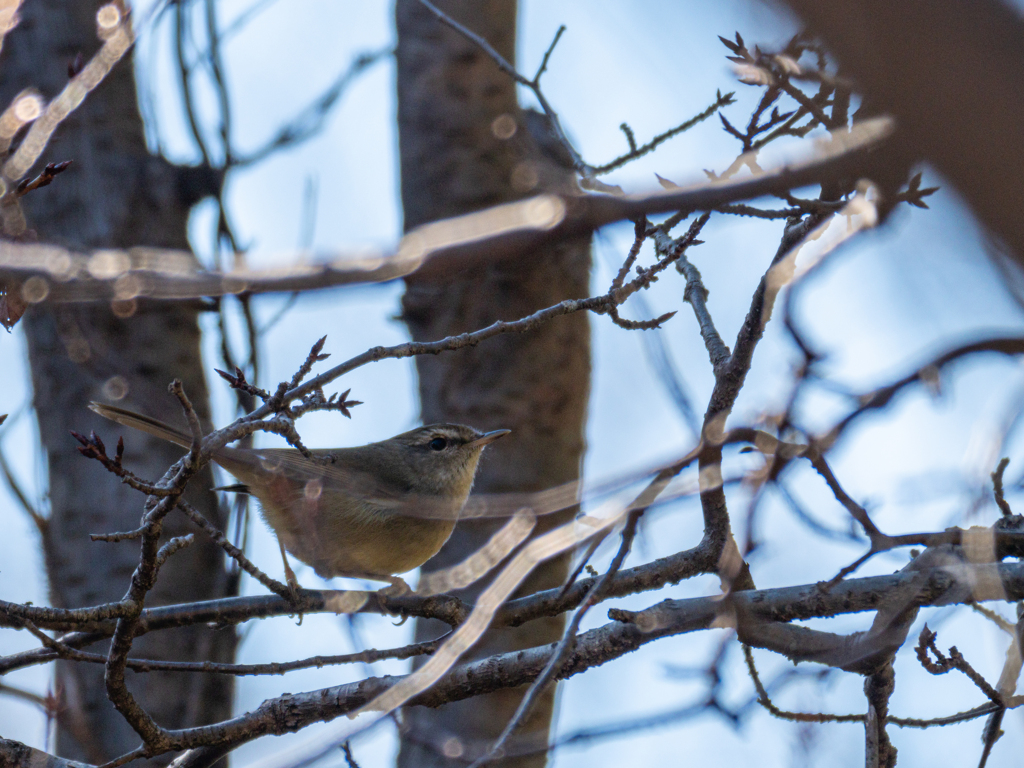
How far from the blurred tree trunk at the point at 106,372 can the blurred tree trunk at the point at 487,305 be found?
140 centimetres

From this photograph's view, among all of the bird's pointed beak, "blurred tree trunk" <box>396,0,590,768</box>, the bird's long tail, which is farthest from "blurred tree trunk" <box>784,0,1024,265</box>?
"blurred tree trunk" <box>396,0,590,768</box>

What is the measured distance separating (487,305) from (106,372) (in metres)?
2.35

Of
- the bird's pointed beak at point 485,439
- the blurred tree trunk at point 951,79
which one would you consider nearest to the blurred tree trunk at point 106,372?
the bird's pointed beak at point 485,439

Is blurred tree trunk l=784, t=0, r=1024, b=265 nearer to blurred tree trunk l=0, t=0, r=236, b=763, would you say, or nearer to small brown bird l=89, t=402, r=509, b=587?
small brown bird l=89, t=402, r=509, b=587

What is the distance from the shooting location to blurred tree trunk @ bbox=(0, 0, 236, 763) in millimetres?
4703

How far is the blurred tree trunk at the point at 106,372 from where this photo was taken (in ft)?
15.4

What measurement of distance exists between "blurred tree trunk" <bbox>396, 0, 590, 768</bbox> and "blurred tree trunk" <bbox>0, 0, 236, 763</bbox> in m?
1.40

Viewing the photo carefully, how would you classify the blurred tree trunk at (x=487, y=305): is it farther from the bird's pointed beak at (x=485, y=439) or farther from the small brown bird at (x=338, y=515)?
the small brown bird at (x=338, y=515)

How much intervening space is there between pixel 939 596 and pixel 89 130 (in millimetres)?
5350

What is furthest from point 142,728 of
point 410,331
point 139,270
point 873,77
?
point 410,331

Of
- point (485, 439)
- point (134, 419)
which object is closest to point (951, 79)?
point (134, 419)

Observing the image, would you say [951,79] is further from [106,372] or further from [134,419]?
[106,372]

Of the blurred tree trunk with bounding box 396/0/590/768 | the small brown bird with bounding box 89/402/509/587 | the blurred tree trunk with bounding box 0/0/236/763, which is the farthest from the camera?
the blurred tree trunk with bounding box 396/0/590/768

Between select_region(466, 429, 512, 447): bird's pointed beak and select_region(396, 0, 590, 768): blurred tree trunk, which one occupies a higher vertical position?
select_region(396, 0, 590, 768): blurred tree trunk
